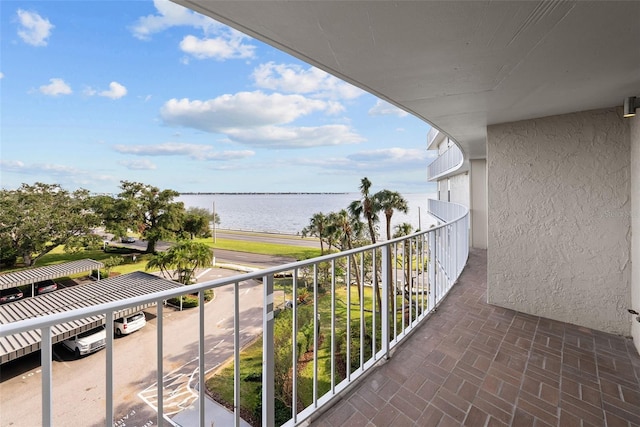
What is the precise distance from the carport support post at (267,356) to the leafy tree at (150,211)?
3075cm

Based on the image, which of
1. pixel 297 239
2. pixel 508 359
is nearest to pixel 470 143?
pixel 508 359

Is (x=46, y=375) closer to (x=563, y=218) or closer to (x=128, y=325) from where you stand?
(x=563, y=218)

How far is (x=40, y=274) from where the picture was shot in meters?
17.7

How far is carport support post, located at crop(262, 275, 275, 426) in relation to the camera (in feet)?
4.88

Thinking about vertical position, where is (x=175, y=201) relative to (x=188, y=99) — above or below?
below

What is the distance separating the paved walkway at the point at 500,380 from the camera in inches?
71.3

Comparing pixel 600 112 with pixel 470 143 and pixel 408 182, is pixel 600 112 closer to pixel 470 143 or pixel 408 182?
pixel 470 143

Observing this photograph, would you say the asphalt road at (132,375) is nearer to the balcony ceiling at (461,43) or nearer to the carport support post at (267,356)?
the carport support post at (267,356)

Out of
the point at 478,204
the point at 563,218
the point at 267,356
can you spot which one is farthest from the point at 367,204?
the point at 267,356

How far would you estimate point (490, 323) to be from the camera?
313cm

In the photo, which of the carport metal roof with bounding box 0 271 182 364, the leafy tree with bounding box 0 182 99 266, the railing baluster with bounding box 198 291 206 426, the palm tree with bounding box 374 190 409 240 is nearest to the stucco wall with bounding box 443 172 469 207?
the palm tree with bounding box 374 190 409 240

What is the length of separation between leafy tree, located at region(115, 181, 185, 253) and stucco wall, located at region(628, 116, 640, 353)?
104ft

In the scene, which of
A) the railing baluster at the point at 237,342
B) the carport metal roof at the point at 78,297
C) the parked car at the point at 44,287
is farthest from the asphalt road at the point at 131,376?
the parked car at the point at 44,287

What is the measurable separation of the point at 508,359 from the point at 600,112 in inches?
109
